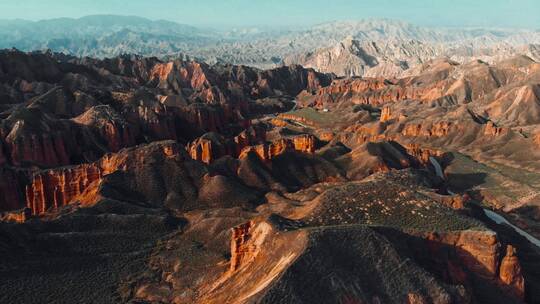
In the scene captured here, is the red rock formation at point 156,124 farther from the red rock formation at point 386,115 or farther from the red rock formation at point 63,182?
the red rock formation at point 386,115

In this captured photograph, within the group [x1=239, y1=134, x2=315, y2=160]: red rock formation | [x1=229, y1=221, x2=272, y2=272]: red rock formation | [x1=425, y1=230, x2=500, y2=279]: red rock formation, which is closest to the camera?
[x1=425, y1=230, x2=500, y2=279]: red rock formation

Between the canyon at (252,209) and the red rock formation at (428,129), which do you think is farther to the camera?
the red rock formation at (428,129)

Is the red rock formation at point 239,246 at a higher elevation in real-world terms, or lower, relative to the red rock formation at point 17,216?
higher

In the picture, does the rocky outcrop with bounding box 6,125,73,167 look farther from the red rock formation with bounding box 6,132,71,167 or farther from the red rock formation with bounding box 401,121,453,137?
the red rock formation with bounding box 401,121,453,137

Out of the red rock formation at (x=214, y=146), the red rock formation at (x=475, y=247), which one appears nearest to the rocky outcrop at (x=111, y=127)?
the red rock formation at (x=214, y=146)

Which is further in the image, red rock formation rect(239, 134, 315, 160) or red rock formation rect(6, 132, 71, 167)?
red rock formation rect(6, 132, 71, 167)

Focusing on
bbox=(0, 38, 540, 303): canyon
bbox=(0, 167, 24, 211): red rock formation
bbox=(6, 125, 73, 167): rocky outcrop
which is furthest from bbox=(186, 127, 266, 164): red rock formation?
bbox=(0, 167, 24, 211): red rock formation

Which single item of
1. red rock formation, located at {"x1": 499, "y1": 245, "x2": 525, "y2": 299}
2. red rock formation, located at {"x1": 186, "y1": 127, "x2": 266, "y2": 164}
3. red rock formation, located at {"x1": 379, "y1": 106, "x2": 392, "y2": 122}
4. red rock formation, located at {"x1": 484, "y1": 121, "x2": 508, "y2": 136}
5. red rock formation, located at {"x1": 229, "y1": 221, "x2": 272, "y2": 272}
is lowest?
red rock formation, located at {"x1": 379, "y1": 106, "x2": 392, "y2": 122}

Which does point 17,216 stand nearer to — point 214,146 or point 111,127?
point 214,146

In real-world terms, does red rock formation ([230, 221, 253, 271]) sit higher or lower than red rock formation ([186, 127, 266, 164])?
higher

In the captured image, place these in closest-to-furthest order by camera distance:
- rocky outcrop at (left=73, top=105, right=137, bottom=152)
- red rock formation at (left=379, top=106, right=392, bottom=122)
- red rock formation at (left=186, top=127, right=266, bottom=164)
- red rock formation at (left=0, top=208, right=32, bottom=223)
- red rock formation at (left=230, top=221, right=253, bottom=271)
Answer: red rock formation at (left=230, top=221, right=253, bottom=271) → red rock formation at (left=0, top=208, right=32, bottom=223) → red rock formation at (left=186, top=127, right=266, bottom=164) → rocky outcrop at (left=73, top=105, right=137, bottom=152) → red rock formation at (left=379, top=106, right=392, bottom=122)
